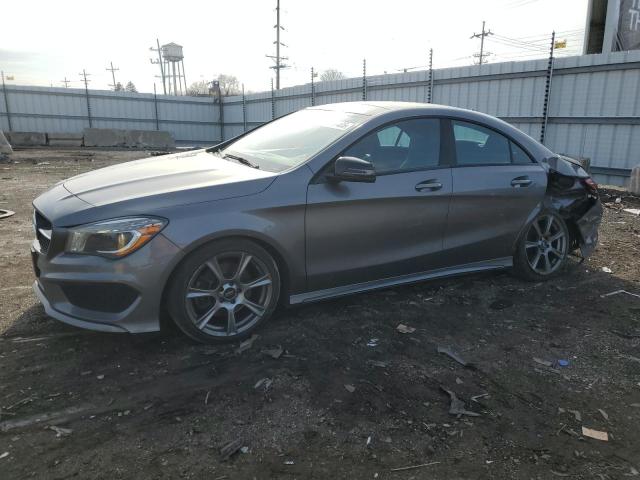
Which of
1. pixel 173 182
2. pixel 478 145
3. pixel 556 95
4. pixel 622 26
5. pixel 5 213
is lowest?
pixel 5 213

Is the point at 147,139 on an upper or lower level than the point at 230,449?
upper

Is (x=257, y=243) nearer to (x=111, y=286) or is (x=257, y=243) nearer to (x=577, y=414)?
(x=111, y=286)

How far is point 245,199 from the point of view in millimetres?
3266

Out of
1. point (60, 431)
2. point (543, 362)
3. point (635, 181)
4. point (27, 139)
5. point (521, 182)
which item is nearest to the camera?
point (60, 431)

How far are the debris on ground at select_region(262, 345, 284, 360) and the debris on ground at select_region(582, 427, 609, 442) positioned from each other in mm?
1807

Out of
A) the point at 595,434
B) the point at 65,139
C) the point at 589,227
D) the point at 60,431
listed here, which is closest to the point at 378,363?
the point at 595,434

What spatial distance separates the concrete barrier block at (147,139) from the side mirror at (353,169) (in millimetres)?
22458

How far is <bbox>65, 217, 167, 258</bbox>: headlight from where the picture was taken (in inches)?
117

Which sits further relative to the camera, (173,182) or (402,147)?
(402,147)

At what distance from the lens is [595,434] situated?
2.60 metres

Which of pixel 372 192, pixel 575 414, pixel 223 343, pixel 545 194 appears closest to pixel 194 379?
pixel 223 343

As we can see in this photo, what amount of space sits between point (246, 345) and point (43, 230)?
5.06 feet

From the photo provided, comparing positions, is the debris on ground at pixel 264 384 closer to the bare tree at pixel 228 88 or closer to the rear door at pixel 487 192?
the rear door at pixel 487 192

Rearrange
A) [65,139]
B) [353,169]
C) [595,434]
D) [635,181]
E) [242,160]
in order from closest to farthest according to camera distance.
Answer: [595,434] → [353,169] → [242,160] → [635,181] → [65,139]
